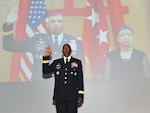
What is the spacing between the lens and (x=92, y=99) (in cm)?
311

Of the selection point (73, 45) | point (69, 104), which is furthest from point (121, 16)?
point (69, 104)

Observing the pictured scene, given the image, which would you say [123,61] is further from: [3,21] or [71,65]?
[3,21]

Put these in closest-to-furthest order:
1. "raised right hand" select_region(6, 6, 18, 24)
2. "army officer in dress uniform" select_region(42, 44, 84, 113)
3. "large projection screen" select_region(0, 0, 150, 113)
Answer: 1. "army officer in dress uniform" select_region(42, 44, 84, 113)
2. "large projection screen" select_region(0, 0, 150, 113)
3. "raised right hand" select_region(6, 6, 18, 24)

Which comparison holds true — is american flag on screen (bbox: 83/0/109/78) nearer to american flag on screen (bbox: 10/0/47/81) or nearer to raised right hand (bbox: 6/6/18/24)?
american flag on screen (bbox: 10/0/47/81)

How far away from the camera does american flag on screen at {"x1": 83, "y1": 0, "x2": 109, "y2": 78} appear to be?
3.12 meters

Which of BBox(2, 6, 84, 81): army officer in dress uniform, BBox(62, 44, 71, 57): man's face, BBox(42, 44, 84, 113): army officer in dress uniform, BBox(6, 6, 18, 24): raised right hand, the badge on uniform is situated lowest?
BBox(42, 44, 84, 113): army officer in dress uniform

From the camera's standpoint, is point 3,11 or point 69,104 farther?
point 3,11

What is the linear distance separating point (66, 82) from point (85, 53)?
0.93 meters

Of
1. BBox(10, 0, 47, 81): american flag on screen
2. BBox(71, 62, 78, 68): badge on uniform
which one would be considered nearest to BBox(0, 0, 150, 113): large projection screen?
BBox(10, 0, 47, 81): american flag on screen

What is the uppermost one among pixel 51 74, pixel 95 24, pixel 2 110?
pixel 95 24

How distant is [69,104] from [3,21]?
1438 millimetres

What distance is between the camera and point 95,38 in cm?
316

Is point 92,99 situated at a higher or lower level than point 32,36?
lower

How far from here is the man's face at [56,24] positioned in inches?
126
